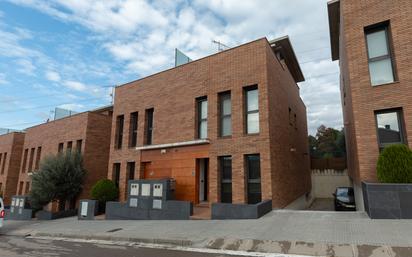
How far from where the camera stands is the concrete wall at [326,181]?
25119 millimetres

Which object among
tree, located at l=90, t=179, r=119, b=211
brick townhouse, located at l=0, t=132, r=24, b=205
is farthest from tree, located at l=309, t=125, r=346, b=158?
brick townhouse, located at l=0, t=132, r=24, b=205

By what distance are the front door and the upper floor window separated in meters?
1.34

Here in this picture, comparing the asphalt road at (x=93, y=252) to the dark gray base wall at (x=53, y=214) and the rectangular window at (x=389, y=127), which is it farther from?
the dark gray base wall at (x=53, y=214)

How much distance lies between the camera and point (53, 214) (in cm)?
1720

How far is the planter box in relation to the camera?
7.66 m

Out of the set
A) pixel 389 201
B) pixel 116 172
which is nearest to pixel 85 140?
pixel 116 172

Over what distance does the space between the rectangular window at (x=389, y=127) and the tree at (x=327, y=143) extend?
3685 centimetres

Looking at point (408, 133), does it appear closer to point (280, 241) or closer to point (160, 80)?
point (280, 241)

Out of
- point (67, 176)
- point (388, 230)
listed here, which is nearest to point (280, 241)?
point (388, 230)

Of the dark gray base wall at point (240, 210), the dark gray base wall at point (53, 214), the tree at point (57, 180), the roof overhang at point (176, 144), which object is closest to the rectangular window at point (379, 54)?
the dark gray base wall at point (240, 210)

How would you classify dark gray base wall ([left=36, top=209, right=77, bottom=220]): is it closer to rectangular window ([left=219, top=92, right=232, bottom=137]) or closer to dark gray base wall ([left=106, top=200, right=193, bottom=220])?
dark gray base wall ([left=106, top=200, right=193, bottom=220])

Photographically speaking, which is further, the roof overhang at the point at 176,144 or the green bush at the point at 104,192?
the green bush at the point at 104,192

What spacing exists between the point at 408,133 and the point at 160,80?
11.6 metres

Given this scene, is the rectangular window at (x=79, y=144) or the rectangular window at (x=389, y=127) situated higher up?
the rectangular window at (x=79, y=144)
